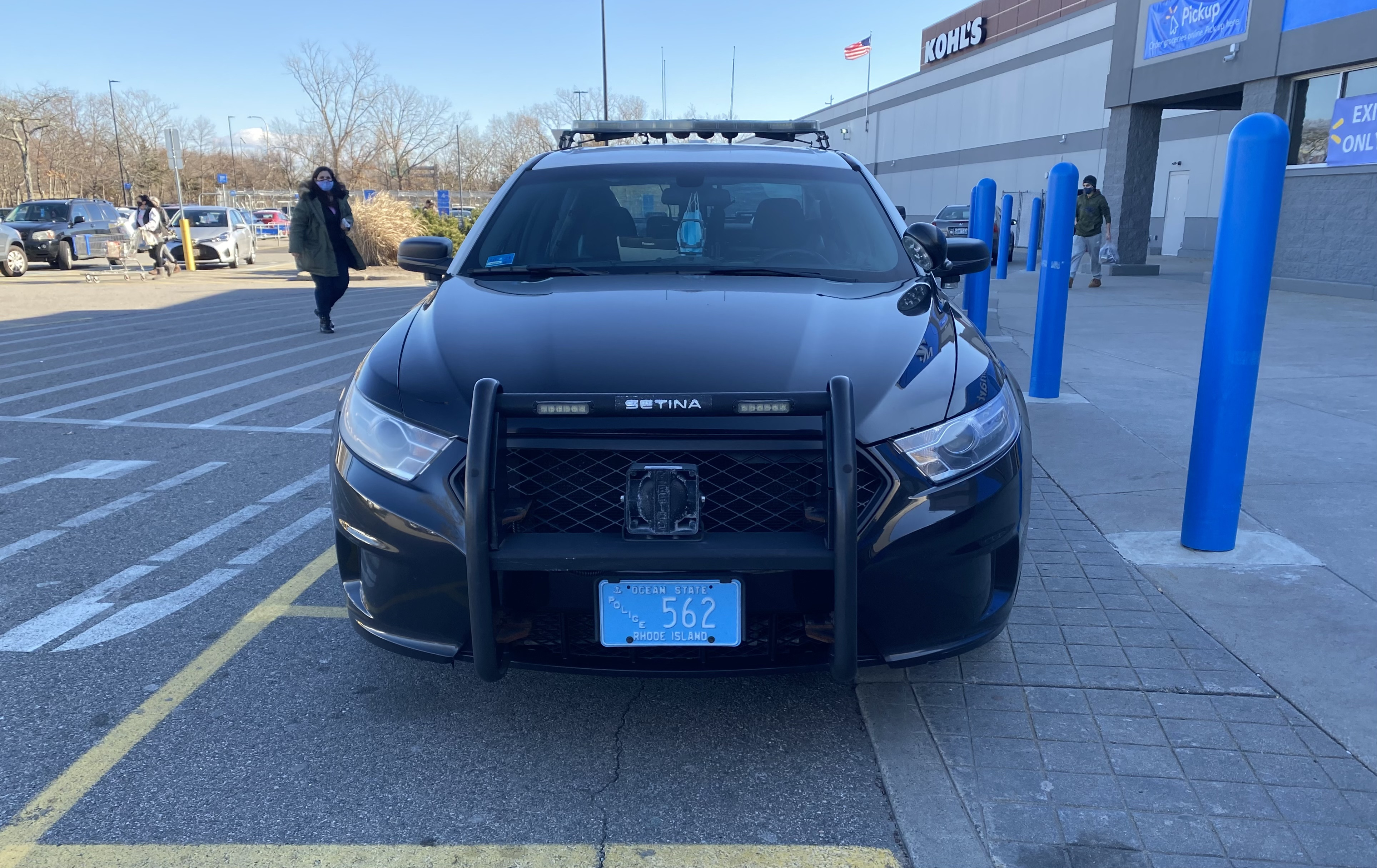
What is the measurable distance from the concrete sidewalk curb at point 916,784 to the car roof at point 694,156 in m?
2.23

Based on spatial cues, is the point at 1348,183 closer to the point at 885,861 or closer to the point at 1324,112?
the point at 1324,112

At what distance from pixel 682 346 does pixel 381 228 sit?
68.0 feet

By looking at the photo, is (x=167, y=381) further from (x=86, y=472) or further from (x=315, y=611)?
(x=315, y=611)

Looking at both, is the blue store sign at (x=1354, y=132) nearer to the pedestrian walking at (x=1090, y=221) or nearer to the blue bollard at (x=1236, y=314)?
the pedestrian walking at (x=1090, y=221)

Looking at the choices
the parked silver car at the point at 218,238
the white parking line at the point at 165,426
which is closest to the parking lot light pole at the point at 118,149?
the parked silver car at the point at 218,238

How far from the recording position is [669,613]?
2.38 metres

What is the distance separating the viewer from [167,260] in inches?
834

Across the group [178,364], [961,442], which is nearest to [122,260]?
[178,364]

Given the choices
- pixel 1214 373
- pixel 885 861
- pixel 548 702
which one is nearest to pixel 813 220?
pixel 1214 373

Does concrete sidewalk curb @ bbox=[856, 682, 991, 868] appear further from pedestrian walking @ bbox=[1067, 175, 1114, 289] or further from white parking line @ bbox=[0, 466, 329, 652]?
pedestrian walking @ bbox=[1067, 175, 1114, 289]

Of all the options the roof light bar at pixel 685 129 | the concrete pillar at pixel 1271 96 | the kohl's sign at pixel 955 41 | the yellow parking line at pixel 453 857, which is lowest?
the yellow parking line at pixel 453 857

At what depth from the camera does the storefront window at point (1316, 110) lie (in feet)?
43.6

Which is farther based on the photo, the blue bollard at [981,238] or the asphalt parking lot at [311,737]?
the blue bollard at [981,238]

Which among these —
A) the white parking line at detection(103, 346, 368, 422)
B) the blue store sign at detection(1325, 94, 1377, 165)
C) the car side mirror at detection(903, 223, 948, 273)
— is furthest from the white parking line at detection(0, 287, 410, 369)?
the blue store sign at detection(1325, 94, 1377, 165)
